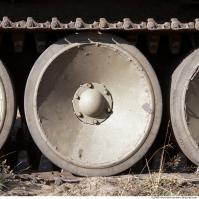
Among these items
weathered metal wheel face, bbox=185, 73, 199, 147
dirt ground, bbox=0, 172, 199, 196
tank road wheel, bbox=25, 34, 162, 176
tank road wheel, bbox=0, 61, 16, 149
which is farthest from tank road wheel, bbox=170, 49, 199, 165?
tank road wheel, bbox=0, 61, 16, 149

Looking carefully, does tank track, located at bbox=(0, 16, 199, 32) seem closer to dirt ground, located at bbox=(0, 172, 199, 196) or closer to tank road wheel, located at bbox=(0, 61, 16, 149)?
tank road wheel, located at bbox=(0, 61, 16, 149)

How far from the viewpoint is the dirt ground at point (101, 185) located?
14.9 feet

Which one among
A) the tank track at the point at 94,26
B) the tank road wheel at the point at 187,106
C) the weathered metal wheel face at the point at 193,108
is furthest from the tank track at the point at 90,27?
the weathered metal wheel face at the point at 193,108

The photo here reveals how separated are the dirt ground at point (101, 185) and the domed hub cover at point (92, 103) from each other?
0.51 m

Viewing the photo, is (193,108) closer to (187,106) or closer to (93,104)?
(187,106)

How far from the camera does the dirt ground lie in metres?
4.53

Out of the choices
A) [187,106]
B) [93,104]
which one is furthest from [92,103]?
[187,106]

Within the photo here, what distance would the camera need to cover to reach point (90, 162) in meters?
4.93

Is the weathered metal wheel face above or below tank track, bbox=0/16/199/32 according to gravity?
below

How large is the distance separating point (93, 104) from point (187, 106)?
79cm

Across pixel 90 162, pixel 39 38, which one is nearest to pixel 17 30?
pixel 39 38

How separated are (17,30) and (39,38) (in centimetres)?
23

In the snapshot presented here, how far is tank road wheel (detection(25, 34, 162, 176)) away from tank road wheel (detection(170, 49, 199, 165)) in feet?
0.55

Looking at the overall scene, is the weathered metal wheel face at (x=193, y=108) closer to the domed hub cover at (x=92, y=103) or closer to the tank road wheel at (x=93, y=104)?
the tank road wheel at (x=93, y=104)
